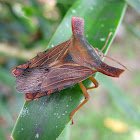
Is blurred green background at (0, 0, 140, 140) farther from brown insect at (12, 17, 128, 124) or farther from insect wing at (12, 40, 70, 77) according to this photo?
insect wing at (12, 40, 70, 77)

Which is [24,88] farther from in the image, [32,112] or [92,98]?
[92,98]

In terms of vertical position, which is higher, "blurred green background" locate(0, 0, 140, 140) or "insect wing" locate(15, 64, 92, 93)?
"insect wing" locate(15, 64, 92, 93)

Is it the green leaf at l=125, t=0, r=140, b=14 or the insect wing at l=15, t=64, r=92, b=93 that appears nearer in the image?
the insect wing at l=15, t=64, r=92, b=93

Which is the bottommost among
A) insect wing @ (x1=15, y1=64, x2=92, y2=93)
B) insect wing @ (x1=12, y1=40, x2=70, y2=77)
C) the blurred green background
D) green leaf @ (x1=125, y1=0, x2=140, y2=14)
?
the blurred green background

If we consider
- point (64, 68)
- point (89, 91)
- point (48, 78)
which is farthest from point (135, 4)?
point (89, 91)

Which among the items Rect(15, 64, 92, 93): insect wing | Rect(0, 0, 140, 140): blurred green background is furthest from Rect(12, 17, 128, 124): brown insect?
Rect(0, 0, 140, 140): blurred green background

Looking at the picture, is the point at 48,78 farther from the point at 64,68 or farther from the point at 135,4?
the point at 135,4

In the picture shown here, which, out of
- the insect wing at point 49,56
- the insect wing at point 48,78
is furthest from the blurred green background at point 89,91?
the insect wing at point 49,56

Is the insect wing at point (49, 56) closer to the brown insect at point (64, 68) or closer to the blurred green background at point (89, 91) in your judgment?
the brown insect at point (64, 68)

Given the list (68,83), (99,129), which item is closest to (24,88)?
(68,83)
